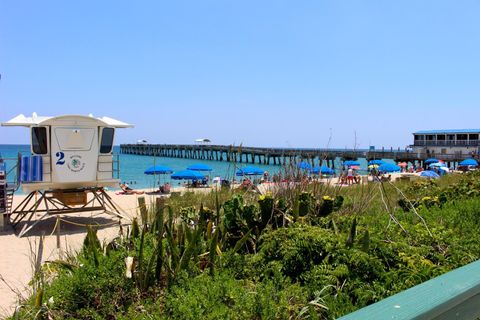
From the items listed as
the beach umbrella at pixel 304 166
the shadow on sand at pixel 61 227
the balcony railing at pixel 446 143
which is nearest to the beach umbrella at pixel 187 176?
the shadow on sand at pixel 61 227

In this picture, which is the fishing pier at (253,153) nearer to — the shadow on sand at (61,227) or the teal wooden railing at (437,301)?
the teal wooden railing at (437,301)

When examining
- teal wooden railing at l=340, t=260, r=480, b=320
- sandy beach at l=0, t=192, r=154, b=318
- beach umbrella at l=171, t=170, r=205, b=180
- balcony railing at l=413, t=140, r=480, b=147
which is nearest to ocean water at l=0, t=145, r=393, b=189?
beach umbrella at l=171, t=170, r=205, b=180

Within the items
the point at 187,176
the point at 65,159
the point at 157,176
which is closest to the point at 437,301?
the point at 65,159

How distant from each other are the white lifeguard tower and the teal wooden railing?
12.8 meters

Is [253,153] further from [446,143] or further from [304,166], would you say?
[304,166]

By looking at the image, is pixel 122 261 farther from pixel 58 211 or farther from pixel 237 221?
pixel 58 211

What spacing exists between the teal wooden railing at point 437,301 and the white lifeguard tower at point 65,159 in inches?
504

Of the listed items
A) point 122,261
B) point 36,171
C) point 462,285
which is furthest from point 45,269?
point 36,171

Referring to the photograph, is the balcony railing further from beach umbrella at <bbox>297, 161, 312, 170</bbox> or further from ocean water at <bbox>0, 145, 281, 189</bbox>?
beach umbrella at <bbox>297, 161, 312, 170</bbox>

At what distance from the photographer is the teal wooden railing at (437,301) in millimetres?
1150

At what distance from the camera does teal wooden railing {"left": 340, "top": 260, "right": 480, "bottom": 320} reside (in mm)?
1150

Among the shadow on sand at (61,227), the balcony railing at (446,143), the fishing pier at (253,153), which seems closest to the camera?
the shadow on sand at (61,227)

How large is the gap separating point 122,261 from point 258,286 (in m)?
1.25

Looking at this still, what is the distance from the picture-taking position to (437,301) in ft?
4.12
